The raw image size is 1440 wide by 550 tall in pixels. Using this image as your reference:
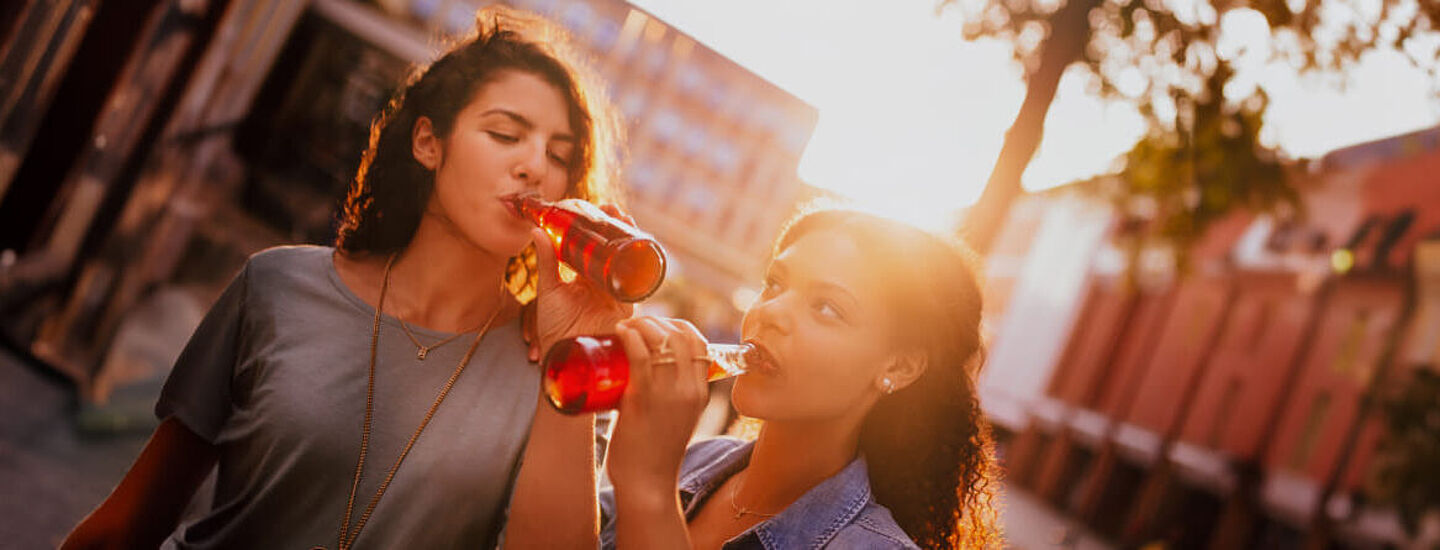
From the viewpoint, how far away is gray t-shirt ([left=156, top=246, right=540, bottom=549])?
1.83m

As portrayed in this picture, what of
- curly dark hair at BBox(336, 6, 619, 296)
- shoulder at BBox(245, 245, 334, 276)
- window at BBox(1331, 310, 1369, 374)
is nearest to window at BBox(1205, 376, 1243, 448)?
window at BBox(1331, 310, 1369, 374)

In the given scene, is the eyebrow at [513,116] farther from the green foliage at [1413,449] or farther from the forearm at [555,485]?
the green foliage at [1413,449]

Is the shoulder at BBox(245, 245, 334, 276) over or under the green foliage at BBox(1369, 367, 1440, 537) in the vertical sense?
under

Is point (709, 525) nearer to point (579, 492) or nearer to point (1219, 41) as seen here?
point (579, 492)

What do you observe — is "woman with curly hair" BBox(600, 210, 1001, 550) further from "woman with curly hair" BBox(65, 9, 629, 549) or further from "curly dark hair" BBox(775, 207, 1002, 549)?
"woman with curly hair" BBox(65, 9, 629, 549)

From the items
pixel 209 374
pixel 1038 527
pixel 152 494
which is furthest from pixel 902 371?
pixel 1038 527

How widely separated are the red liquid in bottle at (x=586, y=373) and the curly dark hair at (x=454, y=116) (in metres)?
0.65

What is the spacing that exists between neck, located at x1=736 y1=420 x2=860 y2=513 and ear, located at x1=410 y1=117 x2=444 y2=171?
945mm

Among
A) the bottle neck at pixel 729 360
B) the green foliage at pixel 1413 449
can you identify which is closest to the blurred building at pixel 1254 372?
the green foliage at pixel 1413 449

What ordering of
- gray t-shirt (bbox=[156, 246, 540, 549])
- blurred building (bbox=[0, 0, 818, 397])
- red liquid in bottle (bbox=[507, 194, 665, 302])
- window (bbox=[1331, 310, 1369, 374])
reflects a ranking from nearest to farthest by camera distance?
1. red liquid in bottle (bbox=[507, 194, 665, 302])
2. gray t-shirt (bbox=[156, 246, 540, 549])
3. blurred building (bbox=[0, 0, 818, 397])
4. window (bbox=[1331, 310, 1369, 374])

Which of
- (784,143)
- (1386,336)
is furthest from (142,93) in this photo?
(784,143)

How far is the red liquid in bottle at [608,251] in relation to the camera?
173cm

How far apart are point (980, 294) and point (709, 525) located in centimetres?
81

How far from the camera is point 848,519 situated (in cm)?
203
